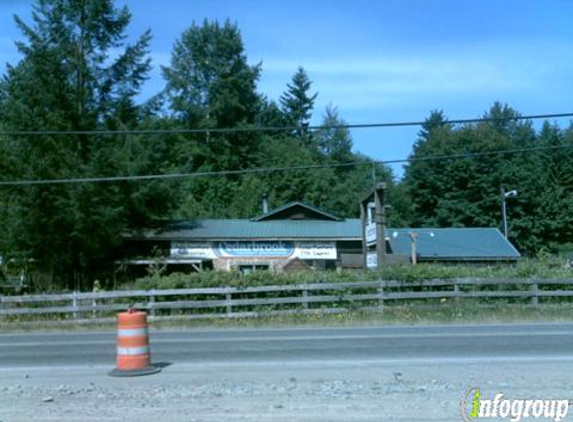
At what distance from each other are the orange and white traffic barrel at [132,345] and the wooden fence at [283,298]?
11.1 m

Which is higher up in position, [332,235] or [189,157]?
[189,157]

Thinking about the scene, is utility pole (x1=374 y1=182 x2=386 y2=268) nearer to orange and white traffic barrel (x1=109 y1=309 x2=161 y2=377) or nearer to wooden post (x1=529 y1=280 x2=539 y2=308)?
wooden post (x1=529 y1=280 x2=539 y2=308)

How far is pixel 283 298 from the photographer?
73.0 feet

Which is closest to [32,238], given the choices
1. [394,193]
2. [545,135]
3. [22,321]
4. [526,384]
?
→ [22,321]

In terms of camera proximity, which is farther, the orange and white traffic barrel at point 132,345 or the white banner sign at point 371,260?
the white banner sign at point 371,260

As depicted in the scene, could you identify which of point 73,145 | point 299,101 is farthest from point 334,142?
point 73,145

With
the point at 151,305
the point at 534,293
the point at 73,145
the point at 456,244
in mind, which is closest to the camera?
the point at 151,305

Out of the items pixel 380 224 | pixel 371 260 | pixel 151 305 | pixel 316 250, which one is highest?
pixel 380 224

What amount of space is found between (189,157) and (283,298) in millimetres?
46633

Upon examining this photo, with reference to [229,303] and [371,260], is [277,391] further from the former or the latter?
[371,260]

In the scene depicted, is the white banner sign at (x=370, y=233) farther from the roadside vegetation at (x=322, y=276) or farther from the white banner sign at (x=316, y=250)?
the white banner sign at (x=316, y=250)

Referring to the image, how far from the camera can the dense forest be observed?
102 ft

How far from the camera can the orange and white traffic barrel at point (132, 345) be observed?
35.3 ft

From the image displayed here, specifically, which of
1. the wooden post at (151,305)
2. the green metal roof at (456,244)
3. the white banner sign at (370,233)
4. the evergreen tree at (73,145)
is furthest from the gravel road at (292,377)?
the green metal roof at (456,244)
